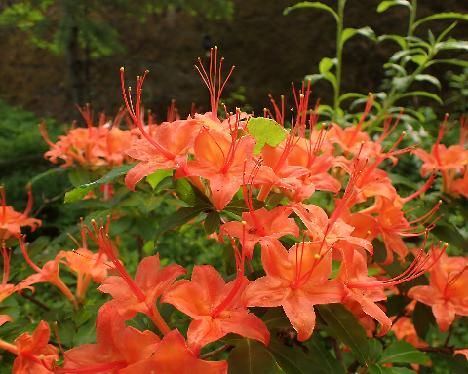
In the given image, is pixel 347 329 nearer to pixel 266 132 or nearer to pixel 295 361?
pixel 295 361

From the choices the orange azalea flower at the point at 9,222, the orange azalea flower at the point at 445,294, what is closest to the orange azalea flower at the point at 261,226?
the orange azalea flower at the point at 445,294

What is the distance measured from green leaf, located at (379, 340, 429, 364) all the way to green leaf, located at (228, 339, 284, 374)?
344 millimetres

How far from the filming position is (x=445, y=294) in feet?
2.84

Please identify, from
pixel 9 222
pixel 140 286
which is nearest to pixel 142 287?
pixel 140 286

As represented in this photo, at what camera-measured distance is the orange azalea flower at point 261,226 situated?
0.64 meters

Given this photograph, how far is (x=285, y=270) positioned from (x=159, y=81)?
578 cm

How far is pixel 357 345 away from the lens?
2.19ft

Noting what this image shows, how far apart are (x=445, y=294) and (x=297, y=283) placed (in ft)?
1.31

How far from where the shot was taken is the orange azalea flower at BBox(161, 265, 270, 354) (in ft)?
1.84

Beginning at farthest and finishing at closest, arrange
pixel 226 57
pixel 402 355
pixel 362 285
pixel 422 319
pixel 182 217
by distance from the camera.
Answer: pixel 226 57 < pixel 422 319 < pixel 402 355 < pixel 182 217 < pixel 362 285

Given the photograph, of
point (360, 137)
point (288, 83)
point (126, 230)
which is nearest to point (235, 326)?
point (360, 137)

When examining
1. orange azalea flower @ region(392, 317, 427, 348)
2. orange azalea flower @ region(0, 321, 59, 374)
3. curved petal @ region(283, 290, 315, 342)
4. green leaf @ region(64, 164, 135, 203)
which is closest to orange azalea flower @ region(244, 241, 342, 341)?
curved petal @ region(283, 290, 315, 342)

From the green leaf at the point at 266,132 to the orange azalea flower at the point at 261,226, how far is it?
11 cm

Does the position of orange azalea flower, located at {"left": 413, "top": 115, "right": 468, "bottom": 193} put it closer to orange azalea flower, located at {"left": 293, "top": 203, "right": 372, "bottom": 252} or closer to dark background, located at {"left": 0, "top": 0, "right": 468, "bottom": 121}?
orange azalea flower, located at {"left": 293, "top": 203, "right": 372, "bottom": 252}
